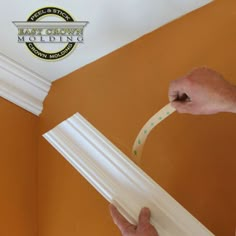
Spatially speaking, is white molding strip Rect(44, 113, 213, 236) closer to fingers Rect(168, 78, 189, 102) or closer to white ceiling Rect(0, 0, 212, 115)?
fingers Rect(168, 78, 189, 102)

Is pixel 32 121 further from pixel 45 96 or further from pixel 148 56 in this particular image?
pixel 148 56

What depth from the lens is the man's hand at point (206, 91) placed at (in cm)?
77

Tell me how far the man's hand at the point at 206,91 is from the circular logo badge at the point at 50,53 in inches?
19.7

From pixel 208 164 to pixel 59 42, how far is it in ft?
1.83

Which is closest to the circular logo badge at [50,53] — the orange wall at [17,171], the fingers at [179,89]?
the orange wall at [17,171]

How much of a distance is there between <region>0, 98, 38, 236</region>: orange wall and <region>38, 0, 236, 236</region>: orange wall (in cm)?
3

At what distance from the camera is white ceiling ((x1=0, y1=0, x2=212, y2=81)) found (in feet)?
3.85

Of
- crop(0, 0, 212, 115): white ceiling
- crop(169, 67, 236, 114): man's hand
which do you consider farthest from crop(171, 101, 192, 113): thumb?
crop(0, 0, 212, 115): white ceiling

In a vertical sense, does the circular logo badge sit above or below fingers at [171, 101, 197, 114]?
above

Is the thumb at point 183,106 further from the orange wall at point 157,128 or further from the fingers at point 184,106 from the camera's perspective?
the orange wall at point 157,128

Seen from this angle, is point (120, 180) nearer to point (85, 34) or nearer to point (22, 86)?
point (85, 34)

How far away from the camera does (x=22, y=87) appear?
143 centimetres

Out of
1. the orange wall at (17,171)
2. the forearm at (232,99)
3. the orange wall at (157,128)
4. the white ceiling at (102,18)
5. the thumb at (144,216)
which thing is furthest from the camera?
the orange wall at (17,171)

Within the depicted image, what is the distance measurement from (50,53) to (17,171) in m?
0.36
